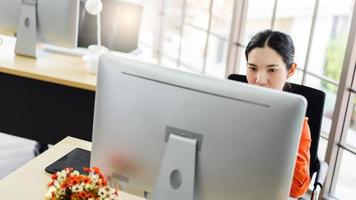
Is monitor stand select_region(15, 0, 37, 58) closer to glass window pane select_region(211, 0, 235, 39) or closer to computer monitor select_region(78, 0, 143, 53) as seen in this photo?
computer monitor select_region(78, 0, 143, 53)

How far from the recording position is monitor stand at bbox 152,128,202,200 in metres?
1.24

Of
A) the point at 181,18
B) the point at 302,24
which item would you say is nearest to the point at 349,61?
the point at 181,18

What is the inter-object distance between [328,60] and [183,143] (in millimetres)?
12857

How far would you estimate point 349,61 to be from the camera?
8.48ft

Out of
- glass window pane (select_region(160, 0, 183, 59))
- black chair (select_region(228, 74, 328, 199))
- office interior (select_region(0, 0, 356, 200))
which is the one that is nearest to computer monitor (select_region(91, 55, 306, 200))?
black chair (select_region(228, 74, 328, 199))

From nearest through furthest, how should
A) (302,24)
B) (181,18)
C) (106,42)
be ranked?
(106,42) < (181,18) < (302,24)

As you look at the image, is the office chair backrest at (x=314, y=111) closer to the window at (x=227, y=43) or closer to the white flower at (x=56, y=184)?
the window at (x=227, y=43)

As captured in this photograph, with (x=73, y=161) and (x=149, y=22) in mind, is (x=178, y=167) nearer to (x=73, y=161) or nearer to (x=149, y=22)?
(x=73, y=161)

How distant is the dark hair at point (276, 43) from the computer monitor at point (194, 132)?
63 centimetres

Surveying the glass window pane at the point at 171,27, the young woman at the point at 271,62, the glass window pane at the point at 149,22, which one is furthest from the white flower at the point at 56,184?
the glass window pane at the point at 149,22

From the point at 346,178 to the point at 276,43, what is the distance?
1.85 m

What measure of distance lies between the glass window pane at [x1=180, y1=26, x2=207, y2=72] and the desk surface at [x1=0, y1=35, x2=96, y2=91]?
1.47 m

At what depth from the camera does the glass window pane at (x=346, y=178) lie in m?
2.90

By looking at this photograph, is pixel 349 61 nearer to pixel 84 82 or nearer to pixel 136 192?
pixel 84 82
